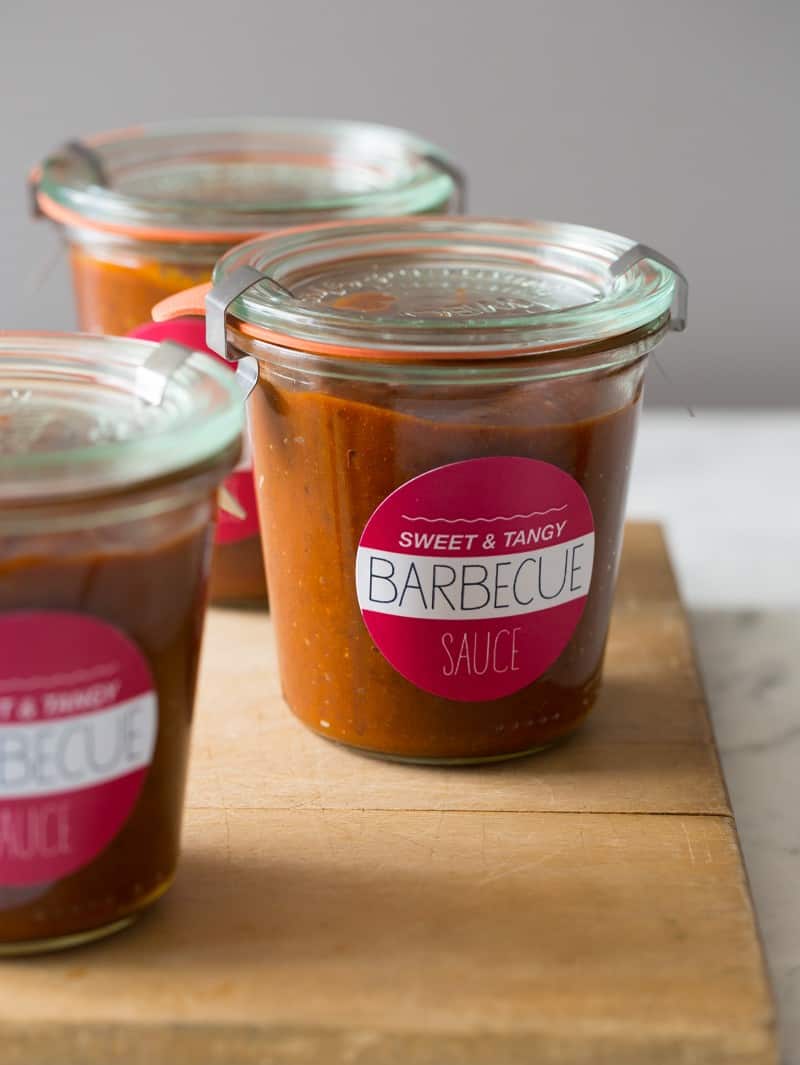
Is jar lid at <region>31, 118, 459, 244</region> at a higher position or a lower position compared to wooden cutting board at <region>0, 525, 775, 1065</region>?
higher

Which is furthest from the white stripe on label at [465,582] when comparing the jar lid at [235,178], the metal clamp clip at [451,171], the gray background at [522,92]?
the gray background at [522,92]

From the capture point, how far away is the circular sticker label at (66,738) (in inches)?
22.7

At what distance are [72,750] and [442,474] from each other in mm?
229

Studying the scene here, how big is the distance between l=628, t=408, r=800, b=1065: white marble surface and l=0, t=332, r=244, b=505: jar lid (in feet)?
1.22

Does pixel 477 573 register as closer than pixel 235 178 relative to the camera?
Yes

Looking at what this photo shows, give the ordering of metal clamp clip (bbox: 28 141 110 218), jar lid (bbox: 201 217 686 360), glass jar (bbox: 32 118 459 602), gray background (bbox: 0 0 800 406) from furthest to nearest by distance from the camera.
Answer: gray background (bbox: 0 0 800 406) < metal clamp clip (bbox: 28 141 110 218) < glass jar (bbox: 32 118 459 602) < jar lid (bbox: 201 217 686 360)

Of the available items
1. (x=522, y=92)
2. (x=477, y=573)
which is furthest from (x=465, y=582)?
(x=522, y=92)

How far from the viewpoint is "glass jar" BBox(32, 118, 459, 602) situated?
0.93 m

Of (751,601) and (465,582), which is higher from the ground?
(465,582)

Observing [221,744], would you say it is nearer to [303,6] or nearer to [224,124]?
[224,124]

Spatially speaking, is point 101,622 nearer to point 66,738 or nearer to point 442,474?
point 66,738

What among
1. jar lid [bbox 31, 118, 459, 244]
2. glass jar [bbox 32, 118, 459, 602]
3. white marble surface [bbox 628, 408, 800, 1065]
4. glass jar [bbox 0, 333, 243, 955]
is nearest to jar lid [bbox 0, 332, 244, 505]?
glass jar [bbox 0, 333, 243, 955]

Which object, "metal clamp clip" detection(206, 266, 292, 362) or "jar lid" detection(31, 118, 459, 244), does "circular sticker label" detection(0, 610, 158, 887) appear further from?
"jar lid" detection(31, 118, 459, 244)

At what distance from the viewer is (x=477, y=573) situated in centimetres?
75
